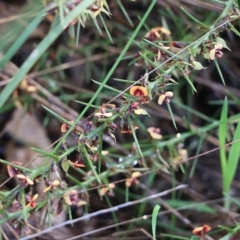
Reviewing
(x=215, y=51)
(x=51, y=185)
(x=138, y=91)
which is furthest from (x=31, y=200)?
(x=215, y=51)

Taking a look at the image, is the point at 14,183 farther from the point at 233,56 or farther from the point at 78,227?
the point at 233,56

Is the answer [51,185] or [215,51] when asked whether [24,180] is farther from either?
[215,51]

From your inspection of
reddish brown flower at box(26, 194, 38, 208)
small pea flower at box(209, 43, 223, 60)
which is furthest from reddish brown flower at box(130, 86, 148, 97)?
reddish brown flower at box(26, 194, 38, 208)

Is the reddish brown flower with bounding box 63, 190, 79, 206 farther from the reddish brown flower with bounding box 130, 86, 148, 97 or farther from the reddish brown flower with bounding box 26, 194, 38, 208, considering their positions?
the reddish brown flower with bounding box 130, 86, 148, 97

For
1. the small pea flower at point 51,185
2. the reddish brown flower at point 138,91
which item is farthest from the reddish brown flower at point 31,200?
the reddish brown flower at point 138,91

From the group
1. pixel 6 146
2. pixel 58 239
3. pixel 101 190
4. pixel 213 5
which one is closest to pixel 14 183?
pixel 6 146

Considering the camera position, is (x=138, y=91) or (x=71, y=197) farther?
(x=71, y=197)

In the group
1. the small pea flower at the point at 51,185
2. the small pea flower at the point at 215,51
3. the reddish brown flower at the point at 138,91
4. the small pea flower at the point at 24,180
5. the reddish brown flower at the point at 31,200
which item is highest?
the small pea flower at the point at 215,51

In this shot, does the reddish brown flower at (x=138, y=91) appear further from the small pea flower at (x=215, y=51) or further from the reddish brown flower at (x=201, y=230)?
the reddish brown flower at (x=201, y=230)
